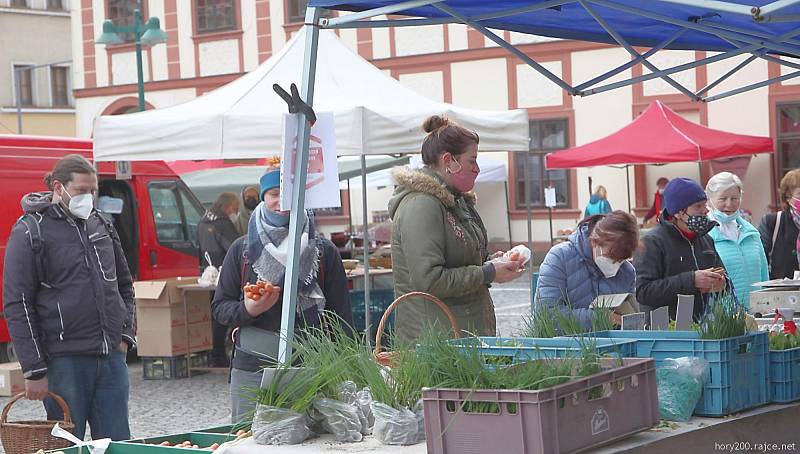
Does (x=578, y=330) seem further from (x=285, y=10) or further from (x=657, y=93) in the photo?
(x=285, y=10)

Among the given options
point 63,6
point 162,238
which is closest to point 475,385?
point 162,238

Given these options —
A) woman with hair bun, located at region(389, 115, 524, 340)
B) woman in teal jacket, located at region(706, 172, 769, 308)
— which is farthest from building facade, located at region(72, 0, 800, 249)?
woman with hair bun, located at region(389, 115, 524, 340)

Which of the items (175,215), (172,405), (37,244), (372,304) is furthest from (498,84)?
(37,244)

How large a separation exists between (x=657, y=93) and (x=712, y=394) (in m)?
20.0

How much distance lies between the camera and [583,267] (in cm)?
533

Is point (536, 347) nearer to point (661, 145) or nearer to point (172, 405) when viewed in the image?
point (172, 405)

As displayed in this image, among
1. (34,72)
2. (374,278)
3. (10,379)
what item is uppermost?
(34,72)

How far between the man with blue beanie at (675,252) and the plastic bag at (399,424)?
9.26 feet

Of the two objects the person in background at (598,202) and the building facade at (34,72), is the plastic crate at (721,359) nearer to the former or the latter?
the person in background at (598,202)

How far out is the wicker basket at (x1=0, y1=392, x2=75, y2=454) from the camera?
4859 millimetres

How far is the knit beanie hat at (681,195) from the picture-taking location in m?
5.96

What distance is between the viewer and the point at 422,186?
185 inches

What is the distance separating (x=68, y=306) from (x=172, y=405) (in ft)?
14.3

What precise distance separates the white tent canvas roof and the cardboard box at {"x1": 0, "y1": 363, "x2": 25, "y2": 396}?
1.78 metres
